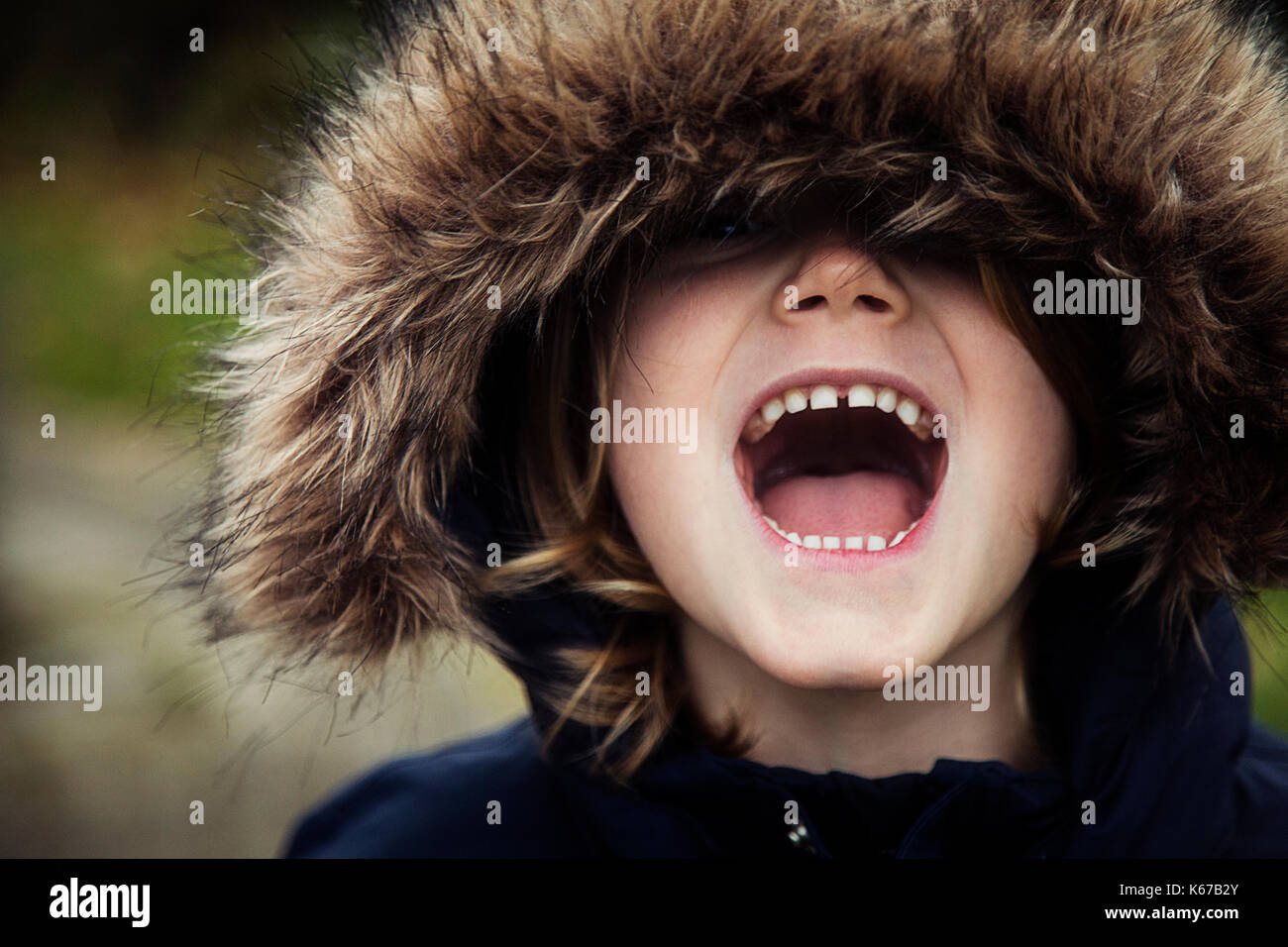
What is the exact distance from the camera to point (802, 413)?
1.02 metres

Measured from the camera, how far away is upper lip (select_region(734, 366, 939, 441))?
0.83 metres

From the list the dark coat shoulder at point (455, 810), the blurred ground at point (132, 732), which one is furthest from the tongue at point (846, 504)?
the blurred ground at point (132, 732)

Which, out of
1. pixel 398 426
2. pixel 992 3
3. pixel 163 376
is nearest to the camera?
pixel 992 3

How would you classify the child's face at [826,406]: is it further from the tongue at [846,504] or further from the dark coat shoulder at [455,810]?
the dark coat shoulder at [455,810]

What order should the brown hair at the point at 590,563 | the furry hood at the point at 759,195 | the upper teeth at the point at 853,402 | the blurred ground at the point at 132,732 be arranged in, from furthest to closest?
the blurred ground at the point at 132,732, the brown hair at the point at 590,563, the upper teeth at the point at 853,402, the furry hood at the point at 759,195

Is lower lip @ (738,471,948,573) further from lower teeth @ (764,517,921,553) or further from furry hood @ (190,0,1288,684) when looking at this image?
furry hood @ (190,0,1288,684)

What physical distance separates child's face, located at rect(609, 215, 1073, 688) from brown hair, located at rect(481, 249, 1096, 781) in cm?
8

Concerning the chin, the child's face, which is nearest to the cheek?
the child's face

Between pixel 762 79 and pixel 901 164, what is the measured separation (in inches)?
4.6

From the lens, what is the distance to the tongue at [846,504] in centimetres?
98

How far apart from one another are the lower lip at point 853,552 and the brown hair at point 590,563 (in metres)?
0.14

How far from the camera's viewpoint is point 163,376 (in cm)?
282
